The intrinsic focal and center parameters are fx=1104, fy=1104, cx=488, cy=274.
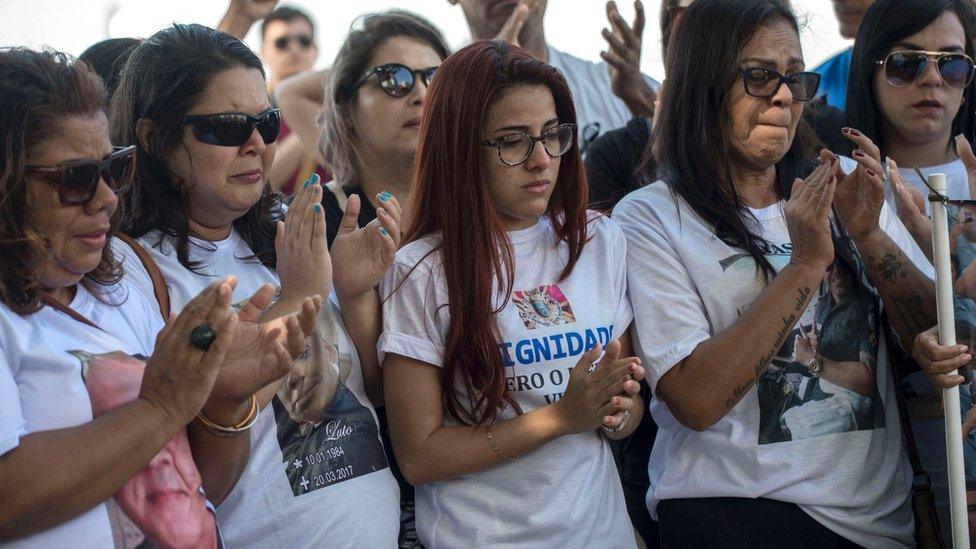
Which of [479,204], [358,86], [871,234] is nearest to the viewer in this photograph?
[479,204]

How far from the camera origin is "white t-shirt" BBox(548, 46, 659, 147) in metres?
4.01

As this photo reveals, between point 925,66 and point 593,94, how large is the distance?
1.24 metres

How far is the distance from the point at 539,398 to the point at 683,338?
37 cm

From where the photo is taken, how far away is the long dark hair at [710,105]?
2727mm

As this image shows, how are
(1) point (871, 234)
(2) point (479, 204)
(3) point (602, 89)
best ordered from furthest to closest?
(3) point (602, 89)
(1) point (871, 234)
(2) point (479, 204)

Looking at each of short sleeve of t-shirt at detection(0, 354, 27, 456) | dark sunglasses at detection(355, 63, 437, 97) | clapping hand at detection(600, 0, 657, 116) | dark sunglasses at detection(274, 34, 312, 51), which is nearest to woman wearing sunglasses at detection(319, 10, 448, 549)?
dark sunglasses at detection(355, 63, 437, 97)

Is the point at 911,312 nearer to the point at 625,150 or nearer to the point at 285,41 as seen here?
the point at 625,150

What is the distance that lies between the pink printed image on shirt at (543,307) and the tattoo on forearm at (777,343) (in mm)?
404

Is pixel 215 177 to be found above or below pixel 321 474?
above

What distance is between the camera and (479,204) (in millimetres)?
2539

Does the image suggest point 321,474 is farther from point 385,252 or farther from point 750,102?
point 750,102

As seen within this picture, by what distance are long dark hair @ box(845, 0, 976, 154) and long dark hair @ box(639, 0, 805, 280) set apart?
0.57 meters

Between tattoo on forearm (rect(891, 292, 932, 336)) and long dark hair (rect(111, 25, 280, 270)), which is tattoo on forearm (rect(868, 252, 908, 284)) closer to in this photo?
tattoo on forearm (rect(891, 292, 932, 336))

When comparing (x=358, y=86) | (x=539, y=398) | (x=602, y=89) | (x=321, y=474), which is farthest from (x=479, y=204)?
(x=602, y=89)
